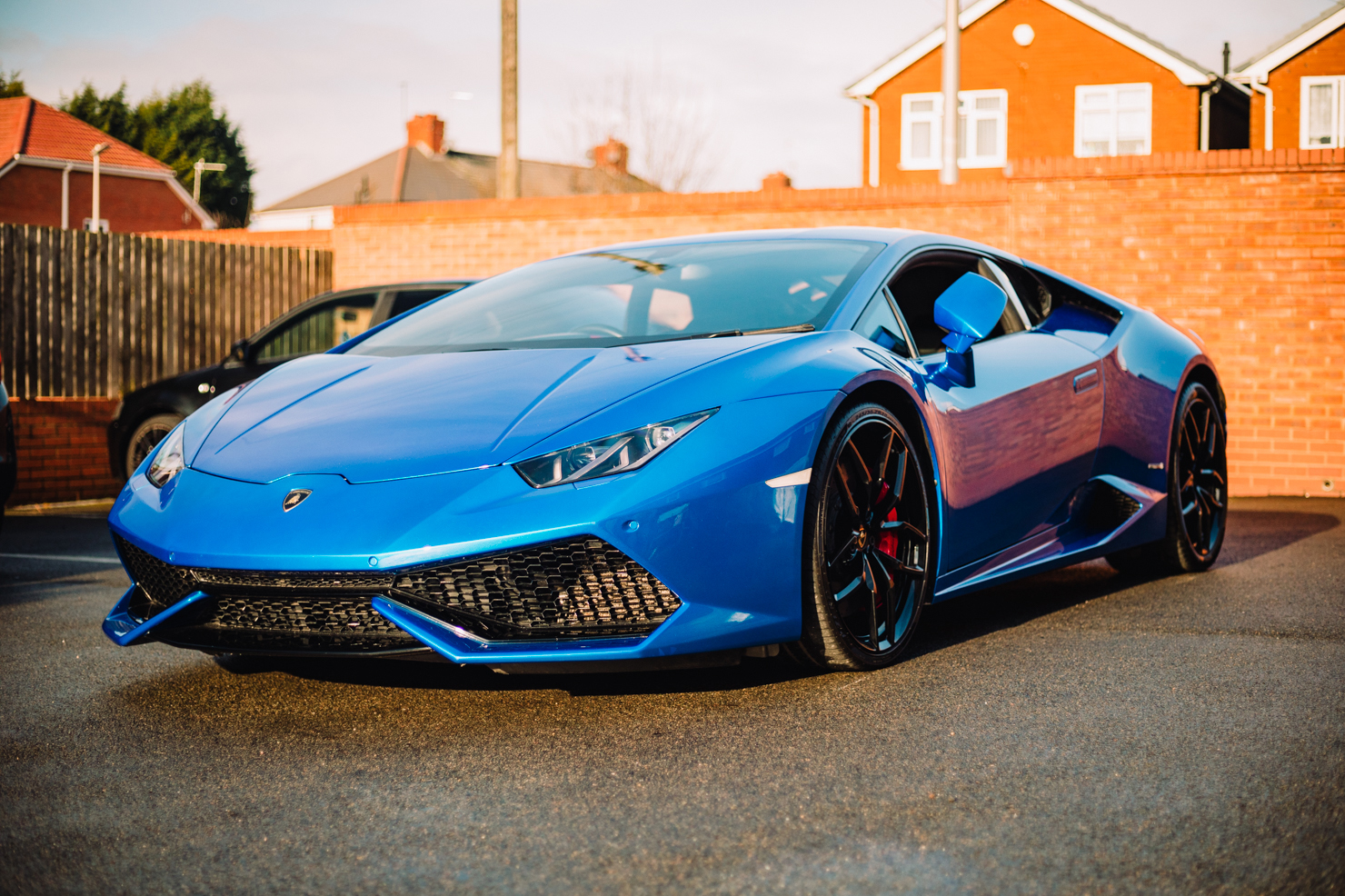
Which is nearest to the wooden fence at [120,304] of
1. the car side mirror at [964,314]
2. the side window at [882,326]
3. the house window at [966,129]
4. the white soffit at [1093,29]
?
the side window at [882,326]

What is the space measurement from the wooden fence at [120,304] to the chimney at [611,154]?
22.1 m

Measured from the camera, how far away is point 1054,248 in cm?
1001

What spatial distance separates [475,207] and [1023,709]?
1018 cm

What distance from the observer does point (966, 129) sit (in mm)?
29578

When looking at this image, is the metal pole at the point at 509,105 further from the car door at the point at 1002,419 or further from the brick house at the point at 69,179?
the brick house at the point at 69,179

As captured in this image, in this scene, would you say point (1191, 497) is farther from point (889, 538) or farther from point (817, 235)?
point (889, 538)

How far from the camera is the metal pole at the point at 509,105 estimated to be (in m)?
14.4

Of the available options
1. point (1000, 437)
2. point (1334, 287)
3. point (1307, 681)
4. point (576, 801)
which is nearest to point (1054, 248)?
point (1334, 287)

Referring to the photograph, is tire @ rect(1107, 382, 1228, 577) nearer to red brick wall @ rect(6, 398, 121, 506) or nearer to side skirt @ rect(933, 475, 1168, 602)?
side skirt @ rect(933, 475, 1168, 602)

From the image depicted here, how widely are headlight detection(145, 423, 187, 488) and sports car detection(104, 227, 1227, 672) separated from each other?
2 cm

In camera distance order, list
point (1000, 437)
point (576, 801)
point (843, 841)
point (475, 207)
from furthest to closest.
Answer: point (475, 207)
point (1000, 437)
point (576, 801)
point (843, 841)

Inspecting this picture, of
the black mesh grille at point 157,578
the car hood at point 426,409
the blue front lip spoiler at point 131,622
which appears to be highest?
the car hood at point 426,409

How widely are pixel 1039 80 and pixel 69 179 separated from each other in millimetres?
30780

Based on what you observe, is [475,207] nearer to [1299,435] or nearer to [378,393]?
[1299,435]
